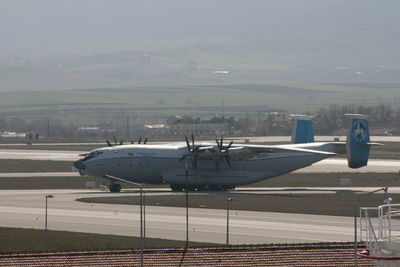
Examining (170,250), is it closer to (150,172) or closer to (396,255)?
(396,255)

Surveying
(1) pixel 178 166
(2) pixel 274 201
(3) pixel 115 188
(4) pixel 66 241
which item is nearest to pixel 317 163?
(1) pixel 178 166

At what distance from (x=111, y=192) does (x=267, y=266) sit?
40919 millimetres

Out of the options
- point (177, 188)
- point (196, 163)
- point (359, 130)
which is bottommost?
point (177, 188)

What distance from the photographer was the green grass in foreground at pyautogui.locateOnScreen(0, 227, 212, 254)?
52.5 m

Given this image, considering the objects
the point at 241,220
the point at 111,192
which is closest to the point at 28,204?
the point at 111,192

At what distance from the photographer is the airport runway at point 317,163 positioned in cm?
11006

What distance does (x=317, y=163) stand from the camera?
4791 inches

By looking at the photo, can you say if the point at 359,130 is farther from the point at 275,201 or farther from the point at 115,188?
the point at 115,188

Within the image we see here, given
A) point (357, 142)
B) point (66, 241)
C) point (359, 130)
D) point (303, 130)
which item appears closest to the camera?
point (66, 241)

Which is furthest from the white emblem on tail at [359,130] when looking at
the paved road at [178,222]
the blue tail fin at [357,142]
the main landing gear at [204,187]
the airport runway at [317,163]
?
the paved road at [178,222]

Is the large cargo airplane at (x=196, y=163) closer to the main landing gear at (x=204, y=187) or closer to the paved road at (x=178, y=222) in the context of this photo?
the main landing gear at (x=204, y=187)

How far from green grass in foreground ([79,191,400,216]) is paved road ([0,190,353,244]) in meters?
2.13

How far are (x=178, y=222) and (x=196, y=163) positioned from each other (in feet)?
72.7

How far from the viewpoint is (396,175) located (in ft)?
323
